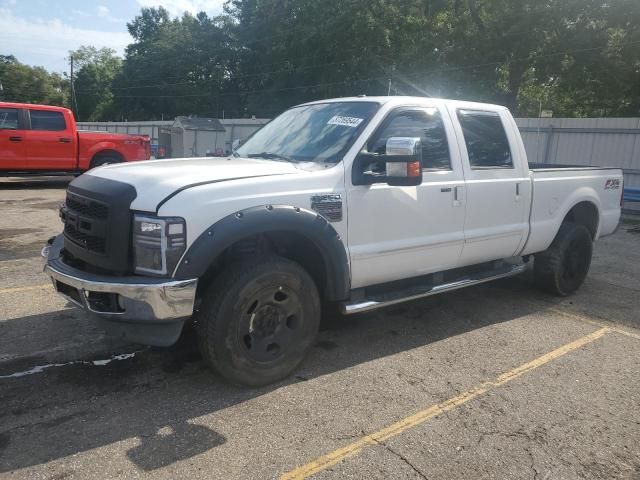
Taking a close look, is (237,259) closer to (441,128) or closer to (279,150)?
(279,150)

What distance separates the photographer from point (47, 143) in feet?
44.8

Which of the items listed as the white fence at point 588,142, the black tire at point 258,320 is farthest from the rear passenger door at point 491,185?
the white fence at point 588,142

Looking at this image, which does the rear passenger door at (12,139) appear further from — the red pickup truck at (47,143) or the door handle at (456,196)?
the door handle at (456,196)

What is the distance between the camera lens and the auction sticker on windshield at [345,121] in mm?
4133

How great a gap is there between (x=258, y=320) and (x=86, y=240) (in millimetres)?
1203

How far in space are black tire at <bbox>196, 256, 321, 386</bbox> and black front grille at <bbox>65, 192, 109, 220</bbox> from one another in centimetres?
79

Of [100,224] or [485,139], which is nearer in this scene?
[100,224]

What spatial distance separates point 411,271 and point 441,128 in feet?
4.11

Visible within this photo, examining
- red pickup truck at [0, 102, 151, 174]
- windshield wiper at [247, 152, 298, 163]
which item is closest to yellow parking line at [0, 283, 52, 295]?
windshield wiper at [247, 152, 298, 163]

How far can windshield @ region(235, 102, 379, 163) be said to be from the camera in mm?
4055

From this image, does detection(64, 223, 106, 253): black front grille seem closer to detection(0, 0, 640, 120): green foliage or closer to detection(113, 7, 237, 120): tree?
detection(0, 0, 640, 120): green foliage

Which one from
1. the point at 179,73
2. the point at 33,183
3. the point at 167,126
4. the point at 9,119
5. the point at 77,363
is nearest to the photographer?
the point at 77,363

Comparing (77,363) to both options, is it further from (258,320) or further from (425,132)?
(425,132)

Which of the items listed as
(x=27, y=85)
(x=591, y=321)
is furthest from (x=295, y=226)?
(x=27, y=85)
